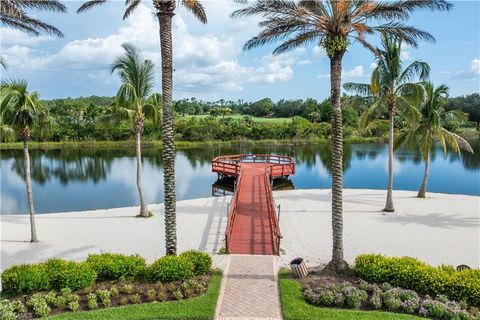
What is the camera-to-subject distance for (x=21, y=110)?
46.9 ft

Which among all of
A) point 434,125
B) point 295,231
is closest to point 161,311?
point 295,231

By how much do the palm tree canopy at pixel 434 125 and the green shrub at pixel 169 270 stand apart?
15659 millimetres

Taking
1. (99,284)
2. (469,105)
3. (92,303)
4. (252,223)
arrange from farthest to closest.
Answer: (469,105) → (252,223) → (99,284) → (92,303)

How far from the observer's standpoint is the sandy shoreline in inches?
542

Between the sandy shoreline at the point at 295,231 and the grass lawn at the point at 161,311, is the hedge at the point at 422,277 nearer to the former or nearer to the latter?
the sandy shoreline at the point at 295,231

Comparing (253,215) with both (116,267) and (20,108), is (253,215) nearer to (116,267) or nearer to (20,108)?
(116,267)

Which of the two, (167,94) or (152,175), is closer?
(167,94)

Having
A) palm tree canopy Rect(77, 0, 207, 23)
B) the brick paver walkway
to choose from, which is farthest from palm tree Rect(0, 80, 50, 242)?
the brick paver walkway

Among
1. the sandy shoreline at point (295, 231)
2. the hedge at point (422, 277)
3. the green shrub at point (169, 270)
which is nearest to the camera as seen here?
the hedge at point (422, 277)

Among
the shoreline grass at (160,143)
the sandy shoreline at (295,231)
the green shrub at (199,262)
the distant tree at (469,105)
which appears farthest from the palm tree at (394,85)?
the distant tree at (469,105)

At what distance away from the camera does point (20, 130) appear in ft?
48.5

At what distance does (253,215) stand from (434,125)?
37.0 feet

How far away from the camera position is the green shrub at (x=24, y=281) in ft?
30.8

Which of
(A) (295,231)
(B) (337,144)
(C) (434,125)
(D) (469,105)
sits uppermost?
(D) (469,105)
